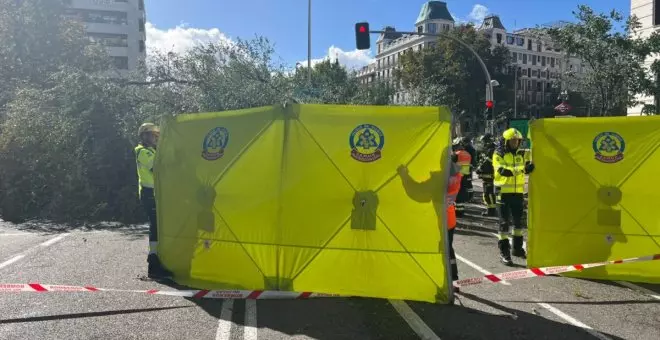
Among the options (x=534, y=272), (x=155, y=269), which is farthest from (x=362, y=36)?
(x=534, y=272)

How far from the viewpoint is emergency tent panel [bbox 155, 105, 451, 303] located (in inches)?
196

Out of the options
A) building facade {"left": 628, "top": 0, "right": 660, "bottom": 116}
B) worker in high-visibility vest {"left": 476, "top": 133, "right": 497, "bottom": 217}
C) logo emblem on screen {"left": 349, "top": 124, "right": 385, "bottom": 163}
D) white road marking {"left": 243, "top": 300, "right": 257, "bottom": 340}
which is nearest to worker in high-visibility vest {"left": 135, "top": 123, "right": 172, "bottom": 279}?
white road marking {"left": 243, "top": 300, "right": 257, "bottom": 340}

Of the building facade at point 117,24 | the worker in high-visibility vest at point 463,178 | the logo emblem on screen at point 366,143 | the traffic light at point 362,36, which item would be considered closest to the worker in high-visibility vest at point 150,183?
the logo emblem on screen at point 366,143

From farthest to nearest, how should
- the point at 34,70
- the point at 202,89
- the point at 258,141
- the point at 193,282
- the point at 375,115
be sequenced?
the point at 34,70 < the point at 202,89 < the point at 193,282 < the point at 258,141 < the point at 375,115

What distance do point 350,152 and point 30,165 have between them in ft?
36.7

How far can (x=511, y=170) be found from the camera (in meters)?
7.22

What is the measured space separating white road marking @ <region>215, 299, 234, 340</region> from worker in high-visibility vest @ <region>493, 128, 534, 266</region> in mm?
4053

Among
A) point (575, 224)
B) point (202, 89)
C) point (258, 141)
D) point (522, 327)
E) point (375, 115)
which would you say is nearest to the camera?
point (522, 327)

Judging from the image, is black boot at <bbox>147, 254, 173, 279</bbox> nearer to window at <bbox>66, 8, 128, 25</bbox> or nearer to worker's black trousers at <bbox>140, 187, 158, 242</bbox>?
worker's black trousers at <bbox>140, 187, 158, 242</bbox>

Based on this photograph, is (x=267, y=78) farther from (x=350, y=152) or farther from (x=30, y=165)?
(x=350, y=152)

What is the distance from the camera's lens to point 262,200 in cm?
536

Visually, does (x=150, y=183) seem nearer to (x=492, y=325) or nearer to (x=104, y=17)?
(x=492, y=325)

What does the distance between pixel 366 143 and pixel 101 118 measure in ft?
35.5

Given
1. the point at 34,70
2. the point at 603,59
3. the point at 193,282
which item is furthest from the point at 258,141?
the point at 34,70
